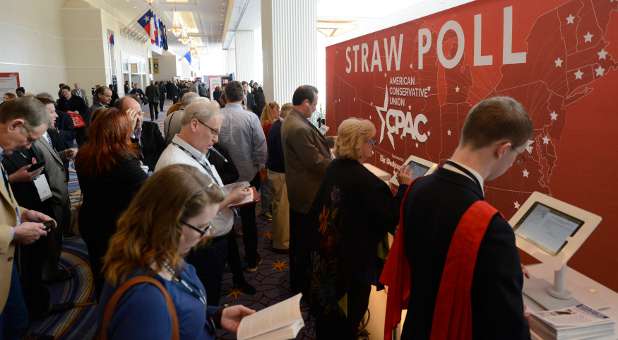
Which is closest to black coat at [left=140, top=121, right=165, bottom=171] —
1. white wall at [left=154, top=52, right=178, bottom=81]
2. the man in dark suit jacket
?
the man in dark suit jacket

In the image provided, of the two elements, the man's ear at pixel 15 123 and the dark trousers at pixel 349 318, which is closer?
the man's ear at pixel 15 123

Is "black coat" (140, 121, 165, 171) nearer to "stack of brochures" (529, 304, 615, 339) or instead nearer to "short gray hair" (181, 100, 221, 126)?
"short gray hair" (181, 100, 221, 126)

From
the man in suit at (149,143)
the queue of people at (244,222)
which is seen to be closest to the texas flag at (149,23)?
the queue of people at (244,222)

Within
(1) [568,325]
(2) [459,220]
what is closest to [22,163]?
(2) [459,220]

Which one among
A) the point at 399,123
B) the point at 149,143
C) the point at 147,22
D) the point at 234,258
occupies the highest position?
the point at 147,22

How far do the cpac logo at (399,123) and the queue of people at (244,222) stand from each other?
520 millimetres

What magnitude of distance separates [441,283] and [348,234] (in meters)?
0.93

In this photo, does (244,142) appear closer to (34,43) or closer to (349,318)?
(349,318)

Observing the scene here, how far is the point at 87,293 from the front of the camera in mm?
3428

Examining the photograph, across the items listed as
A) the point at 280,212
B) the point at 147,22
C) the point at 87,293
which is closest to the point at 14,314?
the point at 87,293

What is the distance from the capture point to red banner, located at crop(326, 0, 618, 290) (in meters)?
1.57

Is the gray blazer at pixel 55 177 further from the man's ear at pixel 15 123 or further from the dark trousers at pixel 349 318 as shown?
the dark trousers at pixel 349 318

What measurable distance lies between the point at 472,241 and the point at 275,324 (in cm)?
56

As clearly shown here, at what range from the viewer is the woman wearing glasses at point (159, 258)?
3.01 ft
